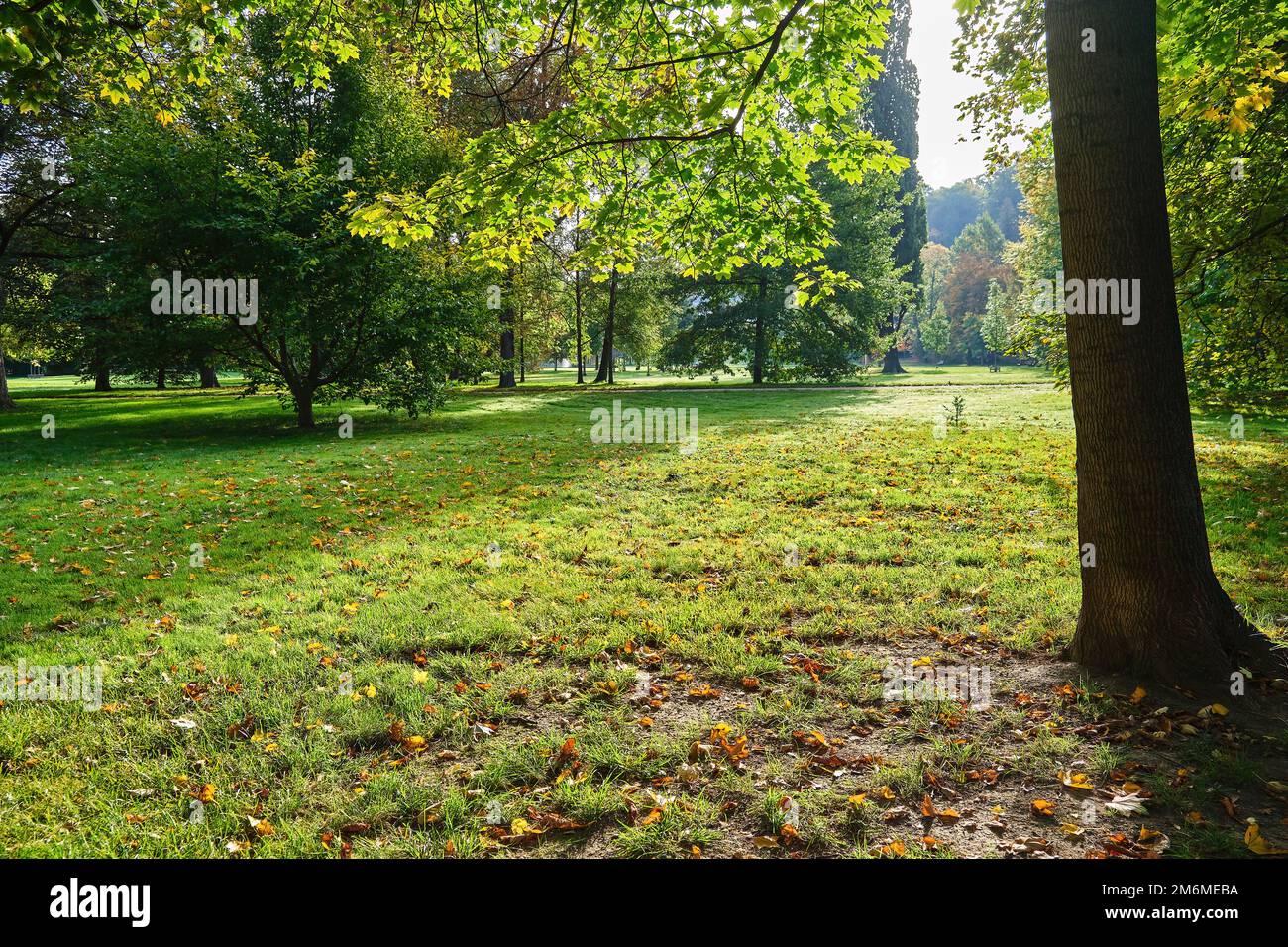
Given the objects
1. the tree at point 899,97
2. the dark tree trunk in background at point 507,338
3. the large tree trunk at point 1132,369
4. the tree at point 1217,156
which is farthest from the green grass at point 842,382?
the large tree trunk at point 1132,369

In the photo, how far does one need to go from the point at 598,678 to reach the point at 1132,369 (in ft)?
13.2

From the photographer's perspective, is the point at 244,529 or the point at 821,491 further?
the point at 821,491

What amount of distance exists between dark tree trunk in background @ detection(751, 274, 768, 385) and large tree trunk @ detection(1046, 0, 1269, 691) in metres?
30.7

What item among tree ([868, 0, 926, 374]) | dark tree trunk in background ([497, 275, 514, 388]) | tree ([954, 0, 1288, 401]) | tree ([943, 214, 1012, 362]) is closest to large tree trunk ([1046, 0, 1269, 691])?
tree ([954, 0, 1288, 401])

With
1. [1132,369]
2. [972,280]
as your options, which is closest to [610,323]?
[1132,369]

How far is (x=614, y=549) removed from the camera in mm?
7129

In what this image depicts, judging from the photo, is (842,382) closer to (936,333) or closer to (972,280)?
(936,333)

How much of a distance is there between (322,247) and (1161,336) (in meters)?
17.3

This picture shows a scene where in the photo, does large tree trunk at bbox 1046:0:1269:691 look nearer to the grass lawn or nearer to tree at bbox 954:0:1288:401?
the grass lawn

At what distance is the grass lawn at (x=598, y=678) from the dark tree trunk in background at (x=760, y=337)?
25.6 m

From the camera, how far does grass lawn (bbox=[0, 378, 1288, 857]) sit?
305cm

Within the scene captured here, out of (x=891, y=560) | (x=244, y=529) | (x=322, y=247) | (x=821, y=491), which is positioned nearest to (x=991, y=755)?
(x=891, y=560)

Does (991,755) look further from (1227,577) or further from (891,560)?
(1227,577)

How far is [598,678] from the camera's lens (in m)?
4.43
